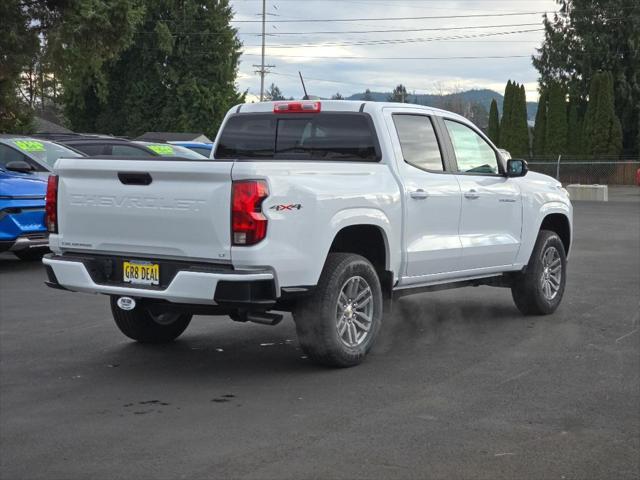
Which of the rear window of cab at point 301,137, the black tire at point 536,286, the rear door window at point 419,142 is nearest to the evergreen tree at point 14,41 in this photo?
the rear window of cab at point 301,137

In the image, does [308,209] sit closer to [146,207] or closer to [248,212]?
[248,212]

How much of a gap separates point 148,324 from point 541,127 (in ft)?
153

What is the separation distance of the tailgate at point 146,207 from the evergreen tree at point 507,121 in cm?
4729

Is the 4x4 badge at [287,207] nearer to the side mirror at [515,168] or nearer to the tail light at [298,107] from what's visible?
the tail light at [298,107]

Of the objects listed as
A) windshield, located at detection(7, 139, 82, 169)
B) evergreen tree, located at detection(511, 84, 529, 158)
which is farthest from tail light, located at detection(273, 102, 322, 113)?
evergreen tree, located at detection(511, 84, 529, 158)

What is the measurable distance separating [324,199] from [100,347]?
2458 millimetres

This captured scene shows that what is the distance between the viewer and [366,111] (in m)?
8.04

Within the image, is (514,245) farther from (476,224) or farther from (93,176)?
(93,176)

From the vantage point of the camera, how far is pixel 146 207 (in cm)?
685

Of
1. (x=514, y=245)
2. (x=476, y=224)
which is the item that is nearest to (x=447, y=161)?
(x=476, y=224)

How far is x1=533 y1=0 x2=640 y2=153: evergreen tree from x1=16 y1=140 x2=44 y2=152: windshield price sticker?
42.4 meters

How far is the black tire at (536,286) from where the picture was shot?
31.3 ft

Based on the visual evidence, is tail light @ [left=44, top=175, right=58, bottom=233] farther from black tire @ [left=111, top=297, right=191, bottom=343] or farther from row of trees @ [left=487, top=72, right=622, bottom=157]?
row of trees @ [left=487, top=72, right=622, bottom=157]

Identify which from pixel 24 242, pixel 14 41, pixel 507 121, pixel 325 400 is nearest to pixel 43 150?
pixel 24 242
